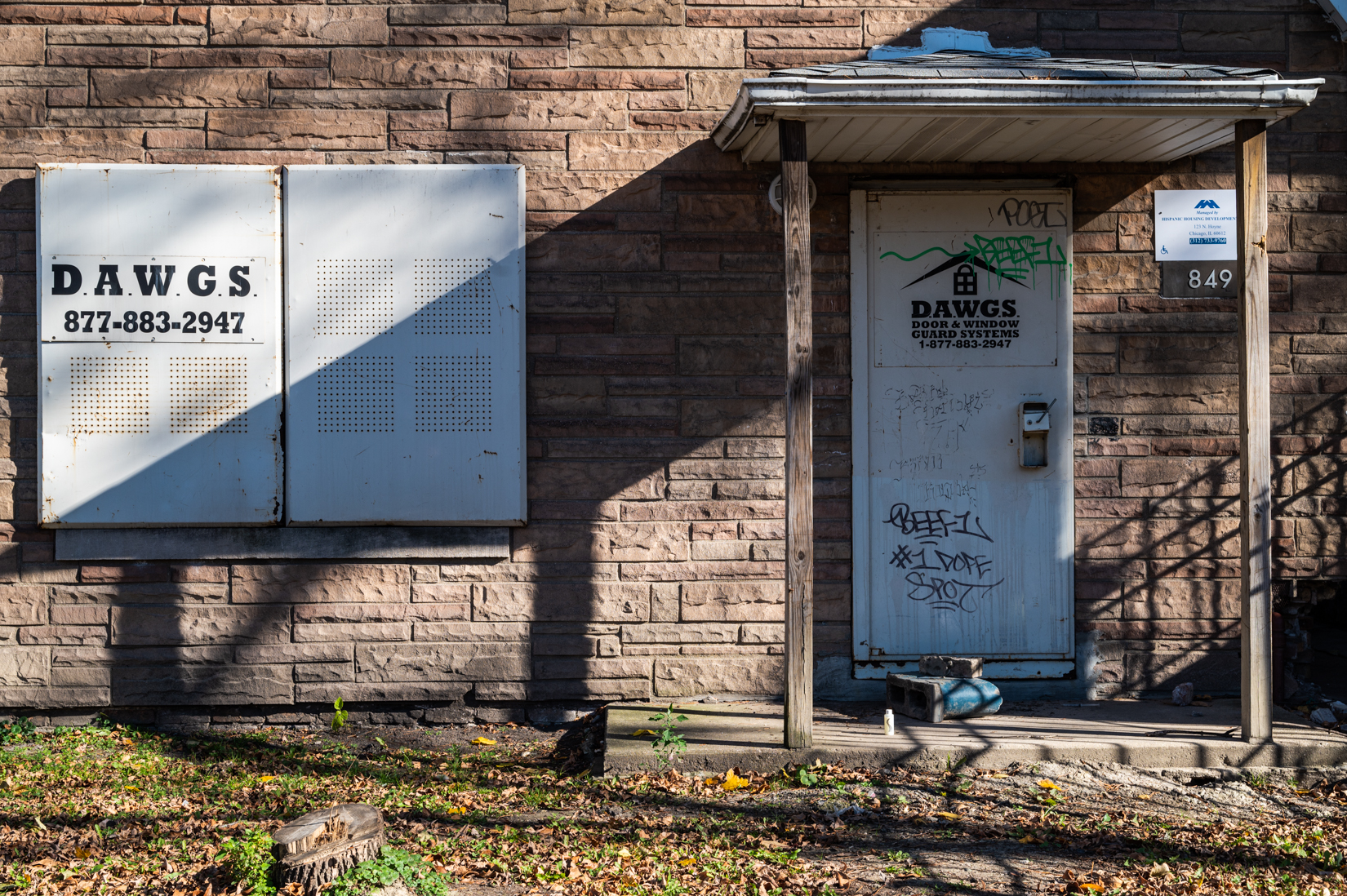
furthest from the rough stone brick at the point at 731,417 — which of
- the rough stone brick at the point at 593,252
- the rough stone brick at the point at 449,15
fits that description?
the rough stone brick at the point at 449,15

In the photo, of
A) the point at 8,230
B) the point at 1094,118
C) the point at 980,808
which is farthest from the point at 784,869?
the point at 8,230

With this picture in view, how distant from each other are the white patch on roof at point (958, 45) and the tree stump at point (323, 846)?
191 inches

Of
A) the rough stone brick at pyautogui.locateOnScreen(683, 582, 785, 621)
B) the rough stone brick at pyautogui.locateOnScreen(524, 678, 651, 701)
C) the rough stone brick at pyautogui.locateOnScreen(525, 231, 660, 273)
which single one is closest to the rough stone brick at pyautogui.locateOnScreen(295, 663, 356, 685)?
the rough stone brick at pyautogui.locateOnScreen(524, 678, 651, 701)

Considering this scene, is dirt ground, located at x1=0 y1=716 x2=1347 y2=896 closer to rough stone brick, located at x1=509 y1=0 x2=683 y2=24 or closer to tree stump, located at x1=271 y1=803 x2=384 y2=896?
tree stump, located at x1=271 y1=803 x2=384 y2=896

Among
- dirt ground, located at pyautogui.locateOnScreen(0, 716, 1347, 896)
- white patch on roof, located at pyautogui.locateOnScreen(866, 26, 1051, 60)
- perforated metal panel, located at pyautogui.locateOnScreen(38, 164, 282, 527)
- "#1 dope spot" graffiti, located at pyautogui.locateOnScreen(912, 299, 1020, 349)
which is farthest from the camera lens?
"#1 dope spot" graffiti, located at pyautogui.locateOnScreen(912, 299, 1020, 349)

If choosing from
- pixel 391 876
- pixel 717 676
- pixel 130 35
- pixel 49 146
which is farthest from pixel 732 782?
pixel 130 35

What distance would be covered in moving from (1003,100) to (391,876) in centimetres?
435

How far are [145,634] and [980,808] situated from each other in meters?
4.72

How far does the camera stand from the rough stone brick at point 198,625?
560 cm

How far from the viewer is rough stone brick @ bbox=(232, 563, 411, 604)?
5.63m

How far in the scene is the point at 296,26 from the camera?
5633mm

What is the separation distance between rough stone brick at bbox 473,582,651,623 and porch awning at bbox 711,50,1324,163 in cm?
274

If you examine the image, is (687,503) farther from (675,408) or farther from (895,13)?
(895,13)

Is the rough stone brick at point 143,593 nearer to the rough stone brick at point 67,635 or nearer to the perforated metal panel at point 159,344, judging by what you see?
the rough stone brick at point 67,635
